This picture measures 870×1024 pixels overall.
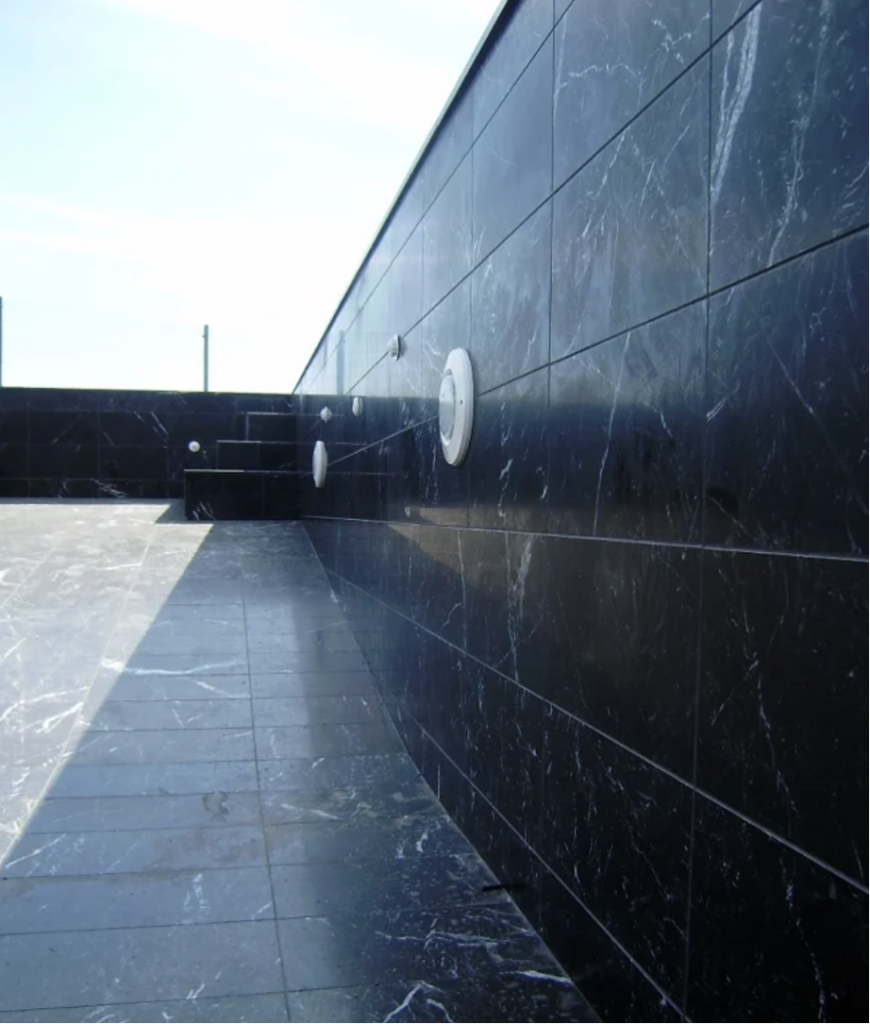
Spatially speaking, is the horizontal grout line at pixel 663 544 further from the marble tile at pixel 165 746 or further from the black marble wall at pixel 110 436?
the black marble wall at pixel 110 436

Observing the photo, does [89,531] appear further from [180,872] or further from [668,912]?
[668,912]

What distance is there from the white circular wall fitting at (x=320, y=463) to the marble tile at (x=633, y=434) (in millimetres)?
6084

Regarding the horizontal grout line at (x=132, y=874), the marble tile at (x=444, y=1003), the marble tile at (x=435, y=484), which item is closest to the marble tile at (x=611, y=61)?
the marble tile at (x=435, y=484)

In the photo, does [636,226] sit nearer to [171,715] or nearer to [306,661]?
[171,715]

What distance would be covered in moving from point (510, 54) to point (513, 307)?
881 mm

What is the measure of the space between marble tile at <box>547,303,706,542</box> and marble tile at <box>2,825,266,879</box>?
1.87 metres

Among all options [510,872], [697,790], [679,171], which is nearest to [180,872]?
[510,872]

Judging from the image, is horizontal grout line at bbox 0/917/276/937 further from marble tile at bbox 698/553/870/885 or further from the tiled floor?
marble tile at bbox 698/553/870/885

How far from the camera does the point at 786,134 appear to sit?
1661 mm

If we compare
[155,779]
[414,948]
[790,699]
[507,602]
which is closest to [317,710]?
[155,779]

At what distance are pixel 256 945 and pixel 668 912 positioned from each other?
145cm

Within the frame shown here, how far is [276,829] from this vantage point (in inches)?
157

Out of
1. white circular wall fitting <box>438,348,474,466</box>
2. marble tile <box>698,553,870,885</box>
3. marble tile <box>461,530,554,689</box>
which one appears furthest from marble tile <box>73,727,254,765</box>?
marble tile <box>698,553,870,885</box>

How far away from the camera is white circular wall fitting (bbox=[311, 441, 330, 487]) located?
29.1ft
